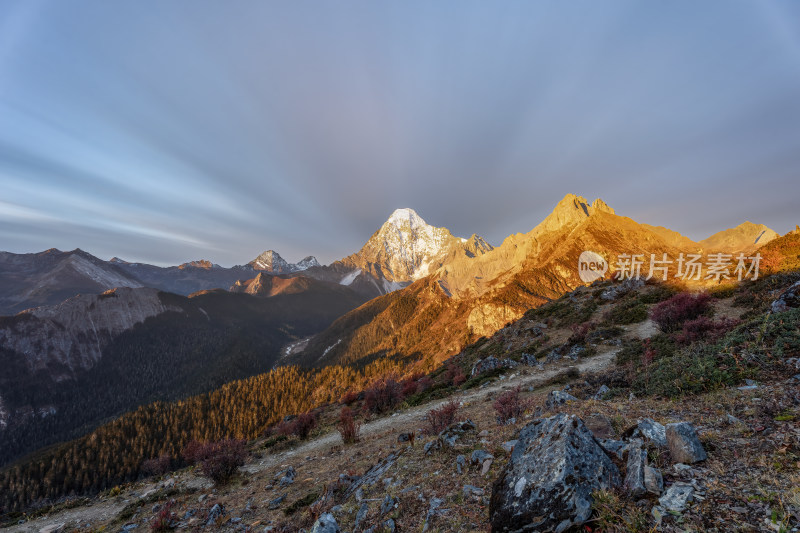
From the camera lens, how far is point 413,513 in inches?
262

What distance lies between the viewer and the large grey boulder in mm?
4332

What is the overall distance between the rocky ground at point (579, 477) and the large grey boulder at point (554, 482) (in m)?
0.02

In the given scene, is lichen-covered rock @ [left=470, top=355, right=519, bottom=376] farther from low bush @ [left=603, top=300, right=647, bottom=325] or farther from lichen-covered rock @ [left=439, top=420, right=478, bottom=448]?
lichen-covered rock @ [left=439, top=420, right=478, bottom=448]

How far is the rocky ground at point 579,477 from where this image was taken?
156 inches

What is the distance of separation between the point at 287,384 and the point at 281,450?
13341 cm

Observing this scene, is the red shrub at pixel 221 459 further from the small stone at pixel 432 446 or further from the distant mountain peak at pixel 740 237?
the distant mountain peak at pixel 740 237

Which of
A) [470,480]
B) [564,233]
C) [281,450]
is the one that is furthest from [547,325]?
[564,233]

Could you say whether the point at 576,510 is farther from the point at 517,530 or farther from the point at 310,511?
the point at 310,511

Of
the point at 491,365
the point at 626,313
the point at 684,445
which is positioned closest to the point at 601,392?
the point at 684,445

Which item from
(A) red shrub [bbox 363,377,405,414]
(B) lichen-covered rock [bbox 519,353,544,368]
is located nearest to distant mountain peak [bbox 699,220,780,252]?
(B) lichen-covered rock [bbox 519,353,544,368]

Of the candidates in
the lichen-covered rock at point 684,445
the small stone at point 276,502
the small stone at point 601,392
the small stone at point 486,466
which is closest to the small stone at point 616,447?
the lichen-covered rock at point 684,445

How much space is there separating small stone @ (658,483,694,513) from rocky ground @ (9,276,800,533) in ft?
0.04

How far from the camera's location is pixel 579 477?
15.1 feet

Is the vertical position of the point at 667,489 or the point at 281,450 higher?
the point at 667,489
